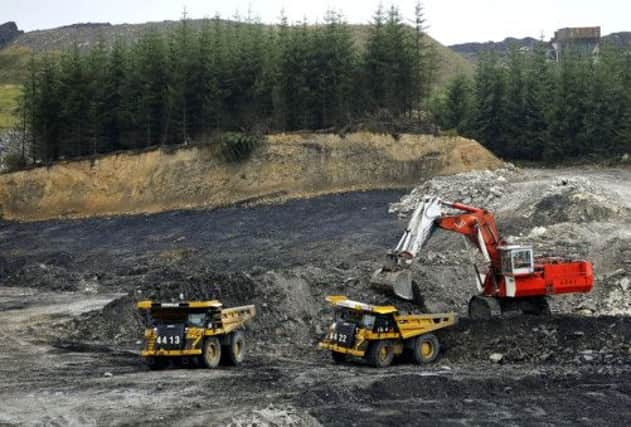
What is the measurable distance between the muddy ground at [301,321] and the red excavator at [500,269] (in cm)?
77

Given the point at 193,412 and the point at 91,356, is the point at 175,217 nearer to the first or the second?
the point at 91,356

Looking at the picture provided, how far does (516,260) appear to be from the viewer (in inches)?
794

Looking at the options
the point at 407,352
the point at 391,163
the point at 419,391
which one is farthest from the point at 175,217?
the point at 419,391

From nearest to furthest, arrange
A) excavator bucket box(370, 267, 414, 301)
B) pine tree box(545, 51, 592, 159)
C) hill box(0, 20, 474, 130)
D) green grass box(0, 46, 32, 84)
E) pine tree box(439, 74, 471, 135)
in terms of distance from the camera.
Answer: excavator bucket box(370, 267, 414, 301)
pine tree box(545, 51, 592, 159)
pine tree box(439, 74, 471, 135)
hill box(0, 20, 474, 130)
green grass box(0, 46, 32, 84)

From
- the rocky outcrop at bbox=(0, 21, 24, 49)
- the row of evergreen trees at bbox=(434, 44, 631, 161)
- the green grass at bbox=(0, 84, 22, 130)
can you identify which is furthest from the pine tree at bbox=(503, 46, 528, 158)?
the rocky outcrop at bbox=(0, 21, 24, 49)

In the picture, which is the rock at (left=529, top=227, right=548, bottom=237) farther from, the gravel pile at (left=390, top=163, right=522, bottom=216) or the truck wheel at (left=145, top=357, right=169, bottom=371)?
the truck wheel at (left=145, top=357, right=169, bottom=371)

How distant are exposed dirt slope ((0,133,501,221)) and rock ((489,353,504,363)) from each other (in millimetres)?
27212

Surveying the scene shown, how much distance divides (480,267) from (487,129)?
3526 cm

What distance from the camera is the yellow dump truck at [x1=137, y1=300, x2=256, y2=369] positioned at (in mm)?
18344

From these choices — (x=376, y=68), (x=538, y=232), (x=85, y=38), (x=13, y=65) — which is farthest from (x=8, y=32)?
(x=538, y=232)

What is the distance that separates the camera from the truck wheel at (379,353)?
18.2m

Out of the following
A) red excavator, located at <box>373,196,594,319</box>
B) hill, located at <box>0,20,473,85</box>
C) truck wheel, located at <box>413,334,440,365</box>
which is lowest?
truck wheel, located at <box>413,334,440,365</box>

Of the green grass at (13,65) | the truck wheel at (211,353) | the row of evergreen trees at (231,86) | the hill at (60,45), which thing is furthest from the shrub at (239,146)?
the green grass at (13,65)

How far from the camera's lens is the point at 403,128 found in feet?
157
